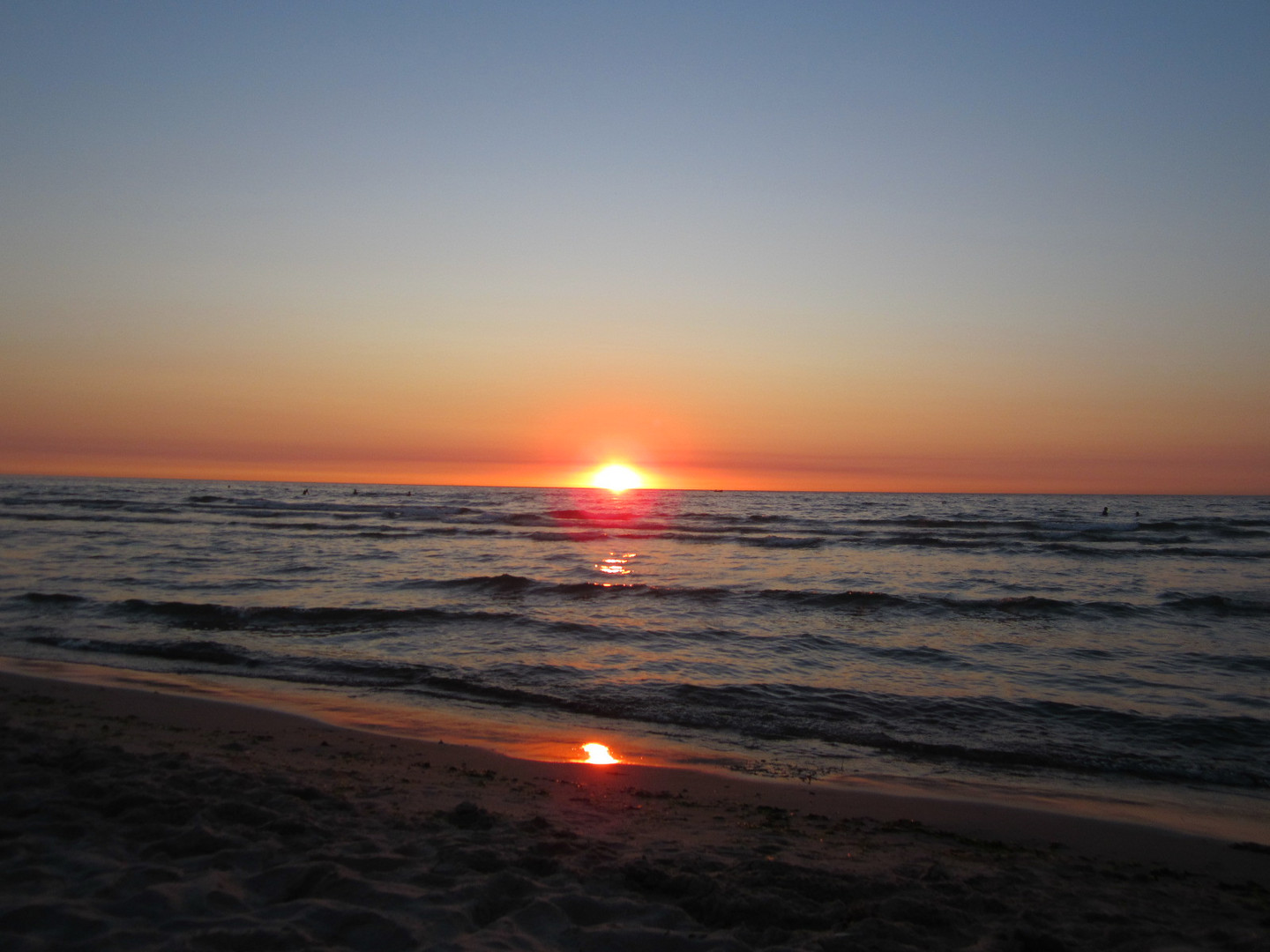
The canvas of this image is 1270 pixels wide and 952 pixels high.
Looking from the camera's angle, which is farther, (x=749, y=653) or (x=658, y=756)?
(x=749, y=653)

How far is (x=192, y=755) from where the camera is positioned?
21.4 ft

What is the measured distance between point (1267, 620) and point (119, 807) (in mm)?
19627

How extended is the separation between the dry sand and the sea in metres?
1.09

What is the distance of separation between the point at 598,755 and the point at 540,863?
9.65ft

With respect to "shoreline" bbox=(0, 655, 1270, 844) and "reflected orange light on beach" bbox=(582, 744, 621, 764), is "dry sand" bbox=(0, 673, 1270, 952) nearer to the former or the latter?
"shoreline" bbox=(0, 655, 1270, 844)

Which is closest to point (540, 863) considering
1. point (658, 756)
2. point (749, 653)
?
point (658, 756)

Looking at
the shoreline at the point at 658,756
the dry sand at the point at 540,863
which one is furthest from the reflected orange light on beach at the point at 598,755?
the dry sand at the point at 540,863

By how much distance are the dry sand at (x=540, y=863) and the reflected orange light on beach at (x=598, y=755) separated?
349 millimetres

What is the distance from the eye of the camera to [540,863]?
4676 millimetres

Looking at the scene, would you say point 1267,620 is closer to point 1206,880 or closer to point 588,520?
point 1206,880

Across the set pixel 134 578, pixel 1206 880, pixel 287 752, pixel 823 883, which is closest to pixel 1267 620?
pixel 1206 880

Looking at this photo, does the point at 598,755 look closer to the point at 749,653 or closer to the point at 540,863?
the point at 540,863

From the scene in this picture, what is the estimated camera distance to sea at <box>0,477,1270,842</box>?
7.83 m

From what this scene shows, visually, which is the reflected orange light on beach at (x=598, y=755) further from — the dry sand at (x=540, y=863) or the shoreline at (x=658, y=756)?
the dry sand at (x=540, y=863)
